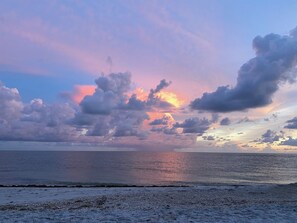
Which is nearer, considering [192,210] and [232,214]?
[232,214]

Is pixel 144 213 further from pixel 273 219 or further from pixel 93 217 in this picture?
pixel 273 219

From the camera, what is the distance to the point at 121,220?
471 inches

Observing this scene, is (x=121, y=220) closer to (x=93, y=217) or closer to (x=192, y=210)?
(x=93, y=217)

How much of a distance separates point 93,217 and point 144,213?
2162 millimetres

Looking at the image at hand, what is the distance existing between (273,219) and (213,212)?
235 cm

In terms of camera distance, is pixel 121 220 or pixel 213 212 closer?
pixel 121 220

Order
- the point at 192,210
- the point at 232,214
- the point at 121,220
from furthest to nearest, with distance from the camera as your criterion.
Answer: the point at 192,210 → the point at 232,214 → the point at 121,220

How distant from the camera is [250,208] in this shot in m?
14.6

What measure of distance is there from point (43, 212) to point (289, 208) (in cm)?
1065

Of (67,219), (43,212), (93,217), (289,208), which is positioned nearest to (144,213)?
(93,217)

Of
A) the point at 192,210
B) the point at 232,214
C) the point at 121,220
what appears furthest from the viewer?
the point at 192,210

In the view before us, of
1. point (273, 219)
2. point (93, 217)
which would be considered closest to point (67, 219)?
point (93, 217)

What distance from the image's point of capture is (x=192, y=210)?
46.3ft

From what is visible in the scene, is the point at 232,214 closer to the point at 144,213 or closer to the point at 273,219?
the point at 273,219
